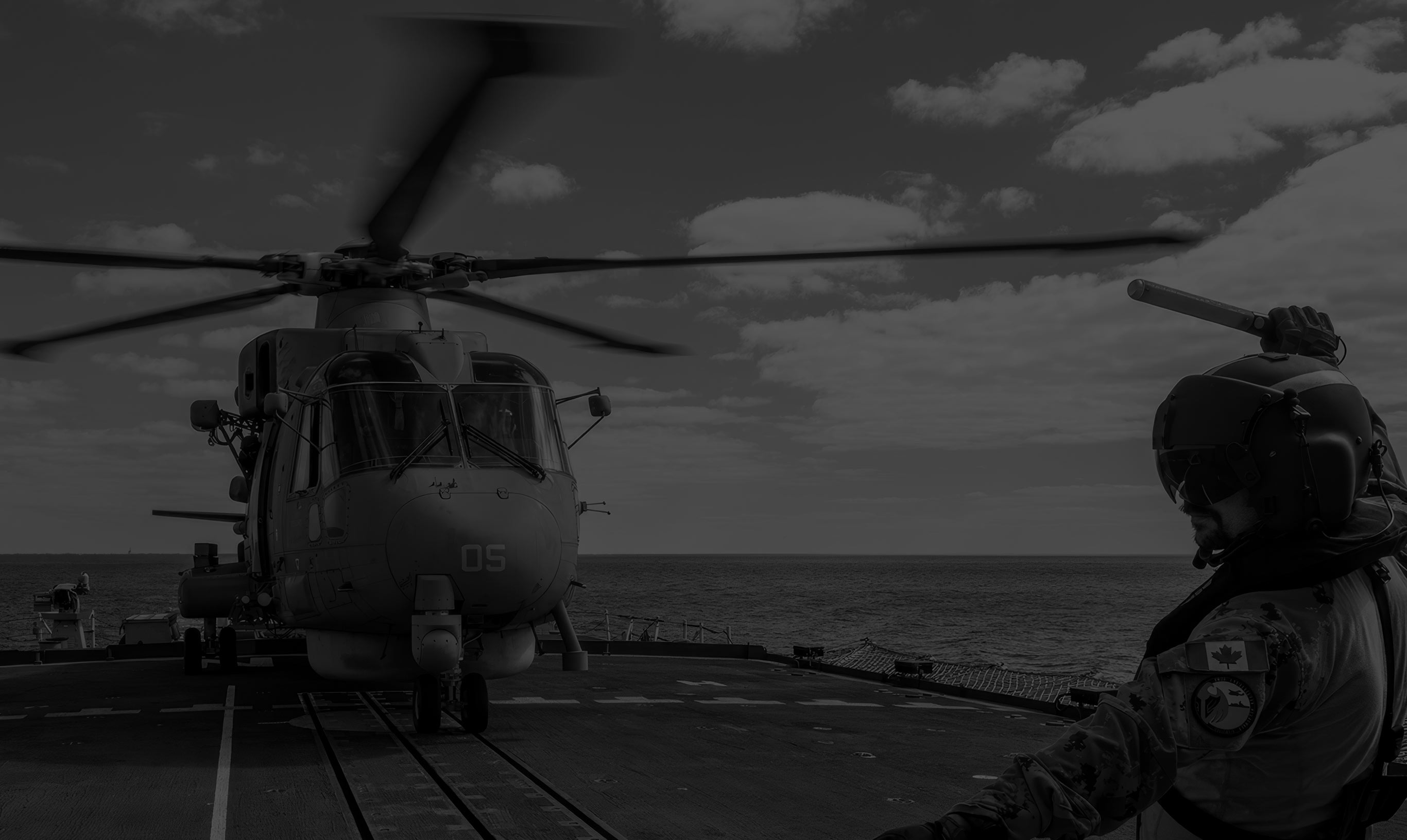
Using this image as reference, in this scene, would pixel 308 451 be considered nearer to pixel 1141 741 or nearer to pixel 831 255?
pixel 831 255

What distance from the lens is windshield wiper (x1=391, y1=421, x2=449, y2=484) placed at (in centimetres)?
1030

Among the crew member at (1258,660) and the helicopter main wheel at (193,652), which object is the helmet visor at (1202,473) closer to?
the crew member at (1258,660)

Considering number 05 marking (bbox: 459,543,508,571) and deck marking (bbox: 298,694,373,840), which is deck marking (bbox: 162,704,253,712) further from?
number 05 marking (bbox: 459,543,508,571)

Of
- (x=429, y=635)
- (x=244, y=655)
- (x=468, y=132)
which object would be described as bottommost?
(x=244, y=655)

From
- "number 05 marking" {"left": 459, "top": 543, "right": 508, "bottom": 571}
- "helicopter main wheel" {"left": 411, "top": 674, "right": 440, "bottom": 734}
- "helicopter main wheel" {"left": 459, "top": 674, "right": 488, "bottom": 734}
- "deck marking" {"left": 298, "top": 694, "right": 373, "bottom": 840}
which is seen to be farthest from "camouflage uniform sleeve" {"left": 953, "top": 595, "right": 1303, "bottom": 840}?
"helicopter main wheel" {"left": 411, "top": 674, "right": 440, "bottom": 734}

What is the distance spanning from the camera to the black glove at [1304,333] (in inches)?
129

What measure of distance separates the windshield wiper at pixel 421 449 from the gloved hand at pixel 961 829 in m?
8.96

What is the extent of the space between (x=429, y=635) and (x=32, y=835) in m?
3.43

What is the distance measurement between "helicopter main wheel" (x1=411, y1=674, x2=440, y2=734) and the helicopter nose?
0.80 meters

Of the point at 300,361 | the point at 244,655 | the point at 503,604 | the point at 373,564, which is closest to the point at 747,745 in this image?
the point at 503,604

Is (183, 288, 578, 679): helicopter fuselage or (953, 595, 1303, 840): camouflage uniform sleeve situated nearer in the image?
(953, 595, 1303, 840): camouflage uniform sleeve

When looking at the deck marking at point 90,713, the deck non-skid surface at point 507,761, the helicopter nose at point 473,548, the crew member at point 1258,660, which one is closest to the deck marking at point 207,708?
the deck non-skid surface at point 507,761

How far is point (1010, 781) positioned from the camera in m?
1.92

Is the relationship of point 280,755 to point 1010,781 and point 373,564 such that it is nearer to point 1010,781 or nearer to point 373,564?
point 373,564
